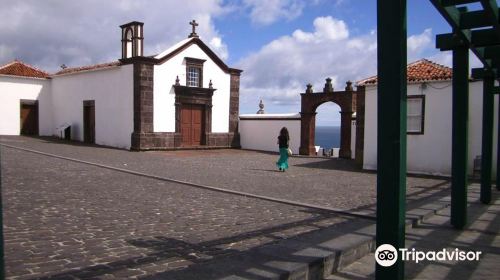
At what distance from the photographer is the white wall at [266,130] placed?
24109 millimetres

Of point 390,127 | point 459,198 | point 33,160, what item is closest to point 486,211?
point 459,198

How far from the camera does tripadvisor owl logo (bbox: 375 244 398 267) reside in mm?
3662

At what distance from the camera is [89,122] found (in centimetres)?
Result: 2469

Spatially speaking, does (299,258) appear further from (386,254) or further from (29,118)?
(29,118)

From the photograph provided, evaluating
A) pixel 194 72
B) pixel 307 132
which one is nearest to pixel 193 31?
pixel 194 72

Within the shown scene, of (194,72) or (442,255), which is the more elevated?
(194,72)

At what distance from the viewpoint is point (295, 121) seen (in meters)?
24.0

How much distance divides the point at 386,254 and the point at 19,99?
1083 inches

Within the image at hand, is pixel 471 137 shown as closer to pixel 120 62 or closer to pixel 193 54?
pixel 193 54

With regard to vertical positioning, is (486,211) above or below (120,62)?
below

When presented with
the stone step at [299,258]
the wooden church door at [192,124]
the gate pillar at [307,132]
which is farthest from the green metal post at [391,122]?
the wooden church door at [192,124]

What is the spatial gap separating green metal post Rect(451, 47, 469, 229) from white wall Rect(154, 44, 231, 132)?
673 inches

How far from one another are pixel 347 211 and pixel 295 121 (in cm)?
1678

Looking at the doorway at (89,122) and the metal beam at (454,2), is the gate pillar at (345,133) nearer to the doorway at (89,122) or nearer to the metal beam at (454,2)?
the doorway at (89,122)
